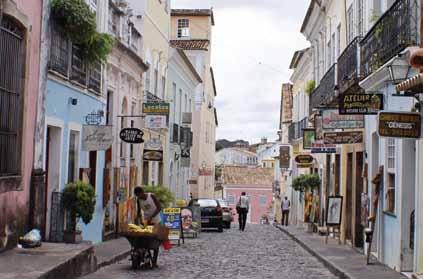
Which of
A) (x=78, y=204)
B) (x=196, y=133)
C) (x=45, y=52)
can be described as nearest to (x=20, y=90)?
(x=45, y=52)

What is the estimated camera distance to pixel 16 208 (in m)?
12.6

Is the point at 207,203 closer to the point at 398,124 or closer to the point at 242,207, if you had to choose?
the point at 242,207

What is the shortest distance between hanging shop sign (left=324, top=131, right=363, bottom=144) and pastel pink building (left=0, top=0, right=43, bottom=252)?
7.82 meters

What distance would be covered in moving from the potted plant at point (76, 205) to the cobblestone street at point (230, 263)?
0.99m

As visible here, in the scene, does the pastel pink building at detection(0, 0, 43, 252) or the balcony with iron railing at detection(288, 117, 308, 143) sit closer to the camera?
the pastel pink building at detection(0, 0, 43, 252)

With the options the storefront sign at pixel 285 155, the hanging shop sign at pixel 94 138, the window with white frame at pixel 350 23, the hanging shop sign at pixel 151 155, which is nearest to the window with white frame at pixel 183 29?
the storefront sign at pixel 285 155

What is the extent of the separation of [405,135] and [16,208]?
6.46 metres

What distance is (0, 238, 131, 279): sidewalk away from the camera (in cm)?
1011

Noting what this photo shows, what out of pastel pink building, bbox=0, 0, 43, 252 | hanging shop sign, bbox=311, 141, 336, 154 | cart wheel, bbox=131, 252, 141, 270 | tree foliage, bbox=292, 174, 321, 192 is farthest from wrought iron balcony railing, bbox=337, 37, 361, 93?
tree foliage, bbox=292, 174, 321, 192

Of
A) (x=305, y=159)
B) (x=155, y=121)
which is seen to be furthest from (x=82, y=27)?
(x=305, y=159)

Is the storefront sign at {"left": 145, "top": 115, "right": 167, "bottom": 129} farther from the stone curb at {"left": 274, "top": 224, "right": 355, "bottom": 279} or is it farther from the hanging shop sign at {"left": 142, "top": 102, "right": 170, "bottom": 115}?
the stone curb at {"left": 274, "top": 224, "right": 355, "bottom": 279}

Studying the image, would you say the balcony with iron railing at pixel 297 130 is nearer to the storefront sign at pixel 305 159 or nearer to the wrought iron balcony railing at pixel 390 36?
the storefront sign at pixel 305 159

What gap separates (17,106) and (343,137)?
909 centimetres

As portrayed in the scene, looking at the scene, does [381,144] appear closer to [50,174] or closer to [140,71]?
[50,174]
